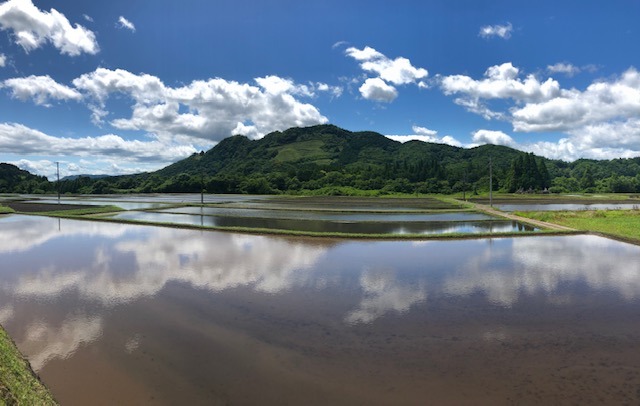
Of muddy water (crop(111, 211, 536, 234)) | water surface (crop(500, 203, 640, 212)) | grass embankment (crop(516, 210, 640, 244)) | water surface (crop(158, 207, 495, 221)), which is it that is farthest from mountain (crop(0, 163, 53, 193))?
grass embankment (crop(516, 210, 640, 244))

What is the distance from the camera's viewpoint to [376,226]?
31.5 metres

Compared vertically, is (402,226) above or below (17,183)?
below

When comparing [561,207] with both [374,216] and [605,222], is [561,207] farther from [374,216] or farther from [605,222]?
[374,216]

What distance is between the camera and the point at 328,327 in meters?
10.1

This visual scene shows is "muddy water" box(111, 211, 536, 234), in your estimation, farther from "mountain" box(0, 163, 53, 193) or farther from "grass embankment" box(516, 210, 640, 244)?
"mountain" box(0, 163, 53, 193)

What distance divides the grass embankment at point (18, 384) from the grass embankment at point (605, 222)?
29232 mm

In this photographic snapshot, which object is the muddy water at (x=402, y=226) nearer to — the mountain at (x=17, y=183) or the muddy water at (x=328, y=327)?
the muddy water at (x=328, y=327)

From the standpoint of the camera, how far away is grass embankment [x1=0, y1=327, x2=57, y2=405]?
613cm

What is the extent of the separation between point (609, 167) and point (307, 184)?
144342 millimetres

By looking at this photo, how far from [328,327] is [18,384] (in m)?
6.65

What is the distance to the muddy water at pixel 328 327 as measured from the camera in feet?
24.1

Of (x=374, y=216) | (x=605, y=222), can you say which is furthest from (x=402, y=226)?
(x=605, y=222)

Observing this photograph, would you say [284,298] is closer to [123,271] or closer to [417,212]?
[123,271]

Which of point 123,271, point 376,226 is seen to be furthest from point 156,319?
point 376,226
